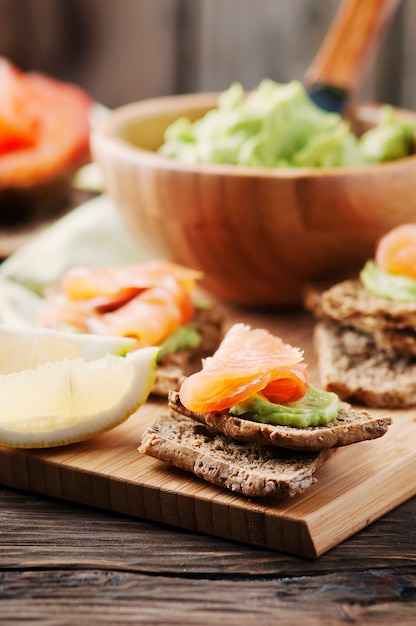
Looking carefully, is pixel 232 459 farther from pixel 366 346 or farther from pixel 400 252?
pixel 400 252

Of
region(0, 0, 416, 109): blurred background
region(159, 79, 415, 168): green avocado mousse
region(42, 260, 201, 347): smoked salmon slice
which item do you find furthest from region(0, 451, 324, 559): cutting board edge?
region(0, 0, 416, 109): blurred background

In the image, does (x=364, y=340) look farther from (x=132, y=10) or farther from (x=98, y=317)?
(x=132, y=10)

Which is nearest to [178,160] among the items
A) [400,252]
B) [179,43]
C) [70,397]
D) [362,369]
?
[400,252]

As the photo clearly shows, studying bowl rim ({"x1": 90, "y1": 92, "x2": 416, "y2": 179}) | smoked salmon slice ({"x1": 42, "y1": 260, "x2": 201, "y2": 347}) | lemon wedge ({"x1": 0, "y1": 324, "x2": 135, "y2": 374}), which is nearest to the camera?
lemon wedge ({"x1": 0, "y1": 324, "x2": 135, "y2": 374})

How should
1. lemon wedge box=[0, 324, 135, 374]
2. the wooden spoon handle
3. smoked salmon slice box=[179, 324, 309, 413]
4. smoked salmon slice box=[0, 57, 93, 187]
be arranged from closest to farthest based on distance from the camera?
1. smoked salmon slice box=[179, 324, 309, 413]
2. lemon wedge box=[0, 324, 135, 374]
3. the wooden spoon handle
4. smoked salmon slice box=[0, 57, 93, 187]

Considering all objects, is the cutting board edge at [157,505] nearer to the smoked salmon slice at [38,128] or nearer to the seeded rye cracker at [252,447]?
the seeded rye cracker at [252,447]

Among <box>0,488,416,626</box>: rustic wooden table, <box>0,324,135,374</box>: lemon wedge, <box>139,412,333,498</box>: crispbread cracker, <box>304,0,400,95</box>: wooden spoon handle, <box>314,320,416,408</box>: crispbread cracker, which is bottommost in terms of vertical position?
<box>0,488,416,626</box>: rustic wooden table

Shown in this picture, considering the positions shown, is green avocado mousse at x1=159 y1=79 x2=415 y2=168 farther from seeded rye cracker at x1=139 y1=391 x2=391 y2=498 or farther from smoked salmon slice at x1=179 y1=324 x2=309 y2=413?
seeded rye cracker at x1=139 y1=391 x2=391 y2=498
